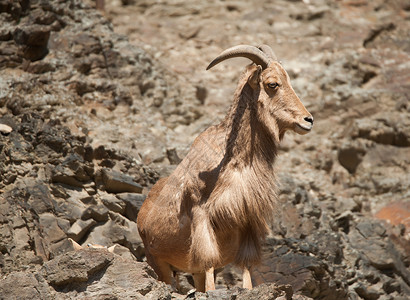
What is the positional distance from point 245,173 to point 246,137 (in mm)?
503

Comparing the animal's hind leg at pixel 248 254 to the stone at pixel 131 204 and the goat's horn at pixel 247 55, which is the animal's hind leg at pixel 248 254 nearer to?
the goat's horn at pixel 247 55

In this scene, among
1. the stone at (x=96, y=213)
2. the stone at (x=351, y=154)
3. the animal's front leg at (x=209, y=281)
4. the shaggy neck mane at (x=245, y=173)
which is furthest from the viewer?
the stone at (x=351, y=154)

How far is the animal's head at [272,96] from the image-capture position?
8688mm

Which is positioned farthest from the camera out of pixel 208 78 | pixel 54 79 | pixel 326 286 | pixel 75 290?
pixel 208 78

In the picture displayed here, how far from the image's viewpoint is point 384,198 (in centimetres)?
1422

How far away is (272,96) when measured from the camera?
8.77 meters

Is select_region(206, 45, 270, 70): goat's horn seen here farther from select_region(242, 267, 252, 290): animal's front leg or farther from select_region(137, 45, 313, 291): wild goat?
select_region(242, 267, 252, 290): animal's front leg

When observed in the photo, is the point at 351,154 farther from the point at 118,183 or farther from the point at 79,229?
the point at 79,229

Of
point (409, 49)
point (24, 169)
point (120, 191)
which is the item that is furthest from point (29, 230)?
point (409, 49)

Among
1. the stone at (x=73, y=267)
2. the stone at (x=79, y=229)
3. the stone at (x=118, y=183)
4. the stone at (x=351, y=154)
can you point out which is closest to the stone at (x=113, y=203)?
the stone at (x=118, y=183)

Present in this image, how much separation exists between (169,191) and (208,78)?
7.33 m

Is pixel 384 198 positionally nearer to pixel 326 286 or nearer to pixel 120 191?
pixel 326 286

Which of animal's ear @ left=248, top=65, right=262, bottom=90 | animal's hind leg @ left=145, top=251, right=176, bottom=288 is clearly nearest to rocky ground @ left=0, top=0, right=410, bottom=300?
animal's hind leg @ left=145, top=251, right=176, bottom=288

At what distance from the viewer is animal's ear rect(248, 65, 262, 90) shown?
873 cm
